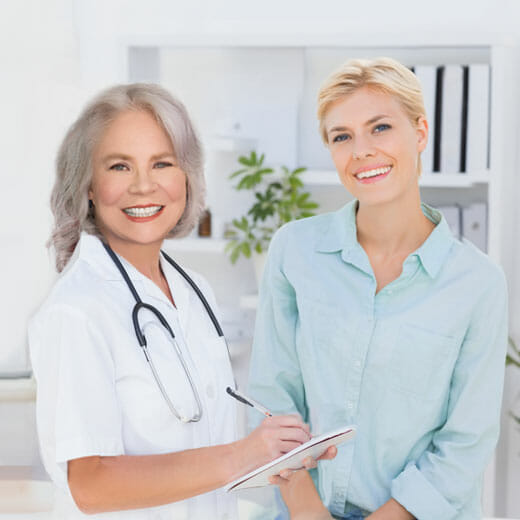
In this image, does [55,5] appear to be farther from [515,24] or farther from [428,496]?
[428,496]

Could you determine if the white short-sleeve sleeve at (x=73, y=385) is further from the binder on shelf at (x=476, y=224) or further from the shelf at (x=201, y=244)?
the binder on shelf at (x=476, y=224)

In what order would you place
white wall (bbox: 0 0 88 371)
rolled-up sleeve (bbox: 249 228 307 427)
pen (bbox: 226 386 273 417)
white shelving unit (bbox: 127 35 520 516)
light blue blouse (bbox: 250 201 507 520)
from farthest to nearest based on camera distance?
white wall (bbox: 0 0 88 371) < white shelving unit (bbox: 127 35 520 516) < rolled-up sleeve (bbox: 249 228 307 427) < light blue blouse (bbox: 250 201 507 520) < pen (bbox: 226 386 273 417)

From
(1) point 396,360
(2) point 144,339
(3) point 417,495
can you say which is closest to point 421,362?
(1) point 396,360

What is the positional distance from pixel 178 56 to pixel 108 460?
189cm

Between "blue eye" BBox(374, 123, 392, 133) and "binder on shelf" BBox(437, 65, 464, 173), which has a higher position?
"binder on shelf" BBox(437, 65, 464, 173)

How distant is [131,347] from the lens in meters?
0.97

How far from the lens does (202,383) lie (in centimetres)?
106

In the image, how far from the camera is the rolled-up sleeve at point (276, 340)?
121 centimetres

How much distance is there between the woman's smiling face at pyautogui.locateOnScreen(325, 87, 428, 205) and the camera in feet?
3.61

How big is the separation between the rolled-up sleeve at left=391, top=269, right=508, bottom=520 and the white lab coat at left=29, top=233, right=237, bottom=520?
0.29m

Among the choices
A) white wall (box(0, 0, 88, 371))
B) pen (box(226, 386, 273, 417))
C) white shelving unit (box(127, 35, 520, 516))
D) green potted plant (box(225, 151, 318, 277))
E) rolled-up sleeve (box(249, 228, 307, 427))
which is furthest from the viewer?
white wall (box(0, 0, 88, 371))

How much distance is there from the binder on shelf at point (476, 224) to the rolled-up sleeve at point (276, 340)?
1.18m

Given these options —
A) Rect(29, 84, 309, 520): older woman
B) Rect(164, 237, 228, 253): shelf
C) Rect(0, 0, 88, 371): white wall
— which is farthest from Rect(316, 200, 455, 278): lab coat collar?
Rect(0, 0, 88, 371): white wall

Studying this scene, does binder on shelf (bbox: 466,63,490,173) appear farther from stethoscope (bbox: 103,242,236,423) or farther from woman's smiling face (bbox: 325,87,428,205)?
stethoscope (bbox: 103,242,236,423)
